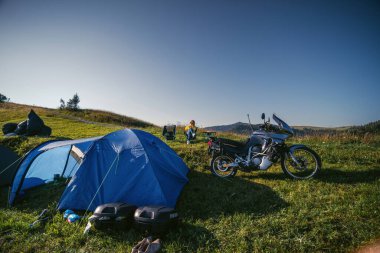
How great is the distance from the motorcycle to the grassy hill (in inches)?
19.8

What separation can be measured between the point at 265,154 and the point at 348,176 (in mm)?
2669

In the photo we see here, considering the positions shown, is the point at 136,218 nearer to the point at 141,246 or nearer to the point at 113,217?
the point at 113,217

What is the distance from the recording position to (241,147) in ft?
Result: 25.7

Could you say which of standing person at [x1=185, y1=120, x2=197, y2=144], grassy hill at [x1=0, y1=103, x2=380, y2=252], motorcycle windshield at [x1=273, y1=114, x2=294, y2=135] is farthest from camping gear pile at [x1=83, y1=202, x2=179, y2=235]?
standing person at [x1=185, y1=120, x2=197, y2=144]

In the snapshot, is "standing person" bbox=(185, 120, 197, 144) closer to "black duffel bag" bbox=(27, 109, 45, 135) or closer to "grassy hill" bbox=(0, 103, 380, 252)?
"grassy hill" bbox=(0, 103, 380, 252)

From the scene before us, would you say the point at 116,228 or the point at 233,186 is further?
the point at 233,186

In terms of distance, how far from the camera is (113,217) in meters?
4.47

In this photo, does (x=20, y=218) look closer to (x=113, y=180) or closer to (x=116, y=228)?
(x=113, y=180)

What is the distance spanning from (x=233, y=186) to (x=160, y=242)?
3423 mm

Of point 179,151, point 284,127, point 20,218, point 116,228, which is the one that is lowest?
point 20,218

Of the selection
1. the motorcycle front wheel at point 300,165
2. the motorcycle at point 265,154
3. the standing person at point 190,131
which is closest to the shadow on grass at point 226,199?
the motorcycle at point 265,154

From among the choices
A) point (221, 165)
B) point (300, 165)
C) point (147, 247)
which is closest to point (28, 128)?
point (221, 165)

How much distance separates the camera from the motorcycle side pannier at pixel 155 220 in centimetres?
419

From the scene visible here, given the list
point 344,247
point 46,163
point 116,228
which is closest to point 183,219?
point 116,228
